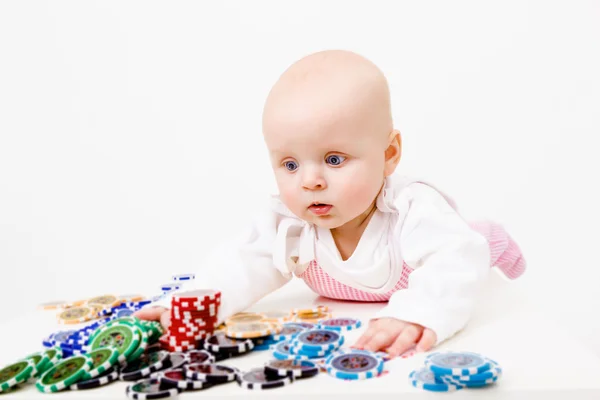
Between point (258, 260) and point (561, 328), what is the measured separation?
76cm

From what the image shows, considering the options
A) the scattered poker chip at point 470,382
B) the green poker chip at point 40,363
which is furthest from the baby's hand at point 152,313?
the scattered poker chip at point 470,382

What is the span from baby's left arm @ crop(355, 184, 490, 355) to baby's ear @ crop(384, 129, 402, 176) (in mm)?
100

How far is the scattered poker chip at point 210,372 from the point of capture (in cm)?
123

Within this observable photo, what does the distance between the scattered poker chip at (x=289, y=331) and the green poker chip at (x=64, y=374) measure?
0.38 metres

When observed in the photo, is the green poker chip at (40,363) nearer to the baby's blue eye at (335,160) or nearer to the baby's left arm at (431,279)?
the baby's left arm at (431,279)

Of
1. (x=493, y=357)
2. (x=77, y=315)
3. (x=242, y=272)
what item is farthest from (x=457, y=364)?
(x=77, y=315)

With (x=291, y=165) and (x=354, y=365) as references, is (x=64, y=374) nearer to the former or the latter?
(x=354, y=365)

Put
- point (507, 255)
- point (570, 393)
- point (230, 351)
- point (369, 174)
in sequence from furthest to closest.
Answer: point (507, 255) → point (369, 174) → point (230, 351) → point (570, 393)

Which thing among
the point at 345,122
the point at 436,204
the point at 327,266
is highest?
the point at 345,122

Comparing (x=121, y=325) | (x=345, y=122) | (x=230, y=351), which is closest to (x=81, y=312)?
(x=121, y=325)

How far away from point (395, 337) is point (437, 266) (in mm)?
240

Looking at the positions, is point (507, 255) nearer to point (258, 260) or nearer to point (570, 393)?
point (258, 260)

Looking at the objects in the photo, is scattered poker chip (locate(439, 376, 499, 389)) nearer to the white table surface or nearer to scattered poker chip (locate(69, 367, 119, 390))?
the white table surface

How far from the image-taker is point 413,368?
1.30 m
